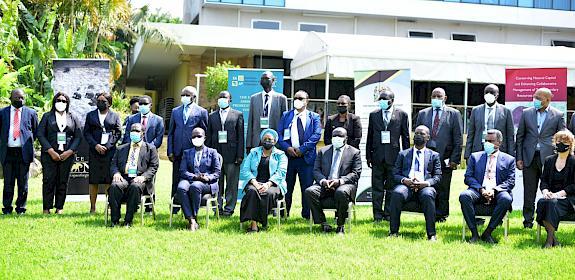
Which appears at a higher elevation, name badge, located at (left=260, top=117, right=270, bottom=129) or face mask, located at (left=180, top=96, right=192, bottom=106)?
face mask, located at (left=180, top=96, right=192, bottom=106)

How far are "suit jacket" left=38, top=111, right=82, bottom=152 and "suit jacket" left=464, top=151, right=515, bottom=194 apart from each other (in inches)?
239

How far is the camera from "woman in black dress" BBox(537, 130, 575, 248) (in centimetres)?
818

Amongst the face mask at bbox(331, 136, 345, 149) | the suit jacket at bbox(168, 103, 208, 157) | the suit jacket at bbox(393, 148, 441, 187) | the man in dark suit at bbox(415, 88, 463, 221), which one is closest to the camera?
the suit jacket at bbox(393, 148, 441, 187)

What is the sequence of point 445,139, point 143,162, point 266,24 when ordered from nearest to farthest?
point 143,162 < point 445,139 < point 266,24

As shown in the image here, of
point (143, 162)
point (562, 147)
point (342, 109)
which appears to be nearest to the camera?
point (562, 147)

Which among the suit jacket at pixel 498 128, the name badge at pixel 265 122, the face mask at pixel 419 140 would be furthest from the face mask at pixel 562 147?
the name badge at pixel 265 122

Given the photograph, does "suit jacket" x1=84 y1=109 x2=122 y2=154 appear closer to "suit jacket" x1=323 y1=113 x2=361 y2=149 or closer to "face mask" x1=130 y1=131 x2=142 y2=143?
"face mask" x1=130 y1=131 x2=142 y2=143

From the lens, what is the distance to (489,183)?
28.5ft

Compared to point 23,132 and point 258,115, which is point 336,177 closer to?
point 258,115

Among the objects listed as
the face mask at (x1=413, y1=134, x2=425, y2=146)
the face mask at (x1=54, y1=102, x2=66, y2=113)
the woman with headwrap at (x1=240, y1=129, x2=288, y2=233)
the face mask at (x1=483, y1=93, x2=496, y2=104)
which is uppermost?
the face mask at (x1=483, y1=93, x2=496, y2=104)

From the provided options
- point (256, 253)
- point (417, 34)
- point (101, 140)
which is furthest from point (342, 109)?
point (417, 34)

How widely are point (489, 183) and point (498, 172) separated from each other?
0.20m

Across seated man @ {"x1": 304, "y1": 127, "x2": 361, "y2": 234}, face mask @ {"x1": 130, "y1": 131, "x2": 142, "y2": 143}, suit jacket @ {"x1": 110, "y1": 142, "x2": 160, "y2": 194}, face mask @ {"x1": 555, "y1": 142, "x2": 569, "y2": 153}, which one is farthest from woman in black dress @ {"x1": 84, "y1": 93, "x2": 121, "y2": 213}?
face mask @ {"x1": 555, "y1": 142, "x2": 569, "y2": 153}

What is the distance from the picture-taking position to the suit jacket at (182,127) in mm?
10117
